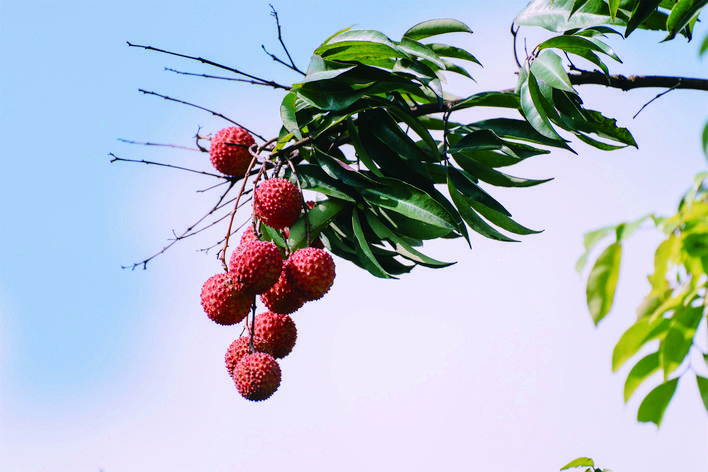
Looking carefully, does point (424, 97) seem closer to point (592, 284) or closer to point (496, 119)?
point (496, 119)

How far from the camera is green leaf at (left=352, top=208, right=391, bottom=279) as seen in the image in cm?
177

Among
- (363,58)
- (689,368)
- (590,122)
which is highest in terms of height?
(363,58)

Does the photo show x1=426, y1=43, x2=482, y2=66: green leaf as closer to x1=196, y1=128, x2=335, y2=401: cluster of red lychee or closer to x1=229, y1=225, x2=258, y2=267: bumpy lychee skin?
x1=196, y1=128, x2=335, y2=401: cluster of red lychee

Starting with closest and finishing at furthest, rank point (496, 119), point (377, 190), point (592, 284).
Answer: point (592, 284), point (377, 190), point (496, 119)

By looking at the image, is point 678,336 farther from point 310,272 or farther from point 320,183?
point 320,183

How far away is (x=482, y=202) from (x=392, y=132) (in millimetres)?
261

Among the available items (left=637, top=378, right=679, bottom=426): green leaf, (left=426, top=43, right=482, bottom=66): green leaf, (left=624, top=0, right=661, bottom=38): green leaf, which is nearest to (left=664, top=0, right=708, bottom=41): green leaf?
(left=624, top=0, right=661, bottom=38): green leaf

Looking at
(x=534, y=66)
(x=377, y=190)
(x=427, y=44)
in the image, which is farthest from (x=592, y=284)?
(x=427, y=44)

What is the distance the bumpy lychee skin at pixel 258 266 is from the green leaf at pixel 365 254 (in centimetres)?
19

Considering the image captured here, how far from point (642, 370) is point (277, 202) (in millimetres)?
954

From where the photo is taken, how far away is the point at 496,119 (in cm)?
195

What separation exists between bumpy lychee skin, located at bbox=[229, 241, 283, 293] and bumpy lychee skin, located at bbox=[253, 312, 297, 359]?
0.18m

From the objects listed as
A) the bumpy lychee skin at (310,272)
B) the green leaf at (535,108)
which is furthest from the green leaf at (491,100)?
the bumpy lychee skin at (310,272)

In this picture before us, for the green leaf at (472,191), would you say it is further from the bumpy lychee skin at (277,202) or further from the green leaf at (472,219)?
the bumpy lychee skin at (277,202)
